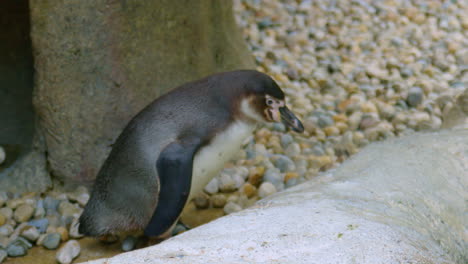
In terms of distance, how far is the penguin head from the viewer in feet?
7.21

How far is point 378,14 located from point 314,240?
371 centimetres

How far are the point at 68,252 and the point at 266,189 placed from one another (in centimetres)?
92

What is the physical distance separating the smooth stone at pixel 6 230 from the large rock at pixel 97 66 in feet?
1.11

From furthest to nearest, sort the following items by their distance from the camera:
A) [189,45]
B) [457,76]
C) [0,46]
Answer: [457,76]
[0,46]
[189,45]

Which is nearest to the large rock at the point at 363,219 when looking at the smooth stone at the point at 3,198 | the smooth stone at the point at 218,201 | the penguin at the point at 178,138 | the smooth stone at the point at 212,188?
the penguin at the point at 178,138

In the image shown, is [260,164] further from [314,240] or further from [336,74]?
[314,240]

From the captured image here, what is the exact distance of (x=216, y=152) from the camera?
2186 millimetres

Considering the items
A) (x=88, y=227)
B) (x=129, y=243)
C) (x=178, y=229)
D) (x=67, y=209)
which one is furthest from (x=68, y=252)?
(x=178, y=229)

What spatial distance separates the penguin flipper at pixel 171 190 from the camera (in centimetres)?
199

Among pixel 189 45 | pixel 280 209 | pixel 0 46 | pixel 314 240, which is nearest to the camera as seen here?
pixel 314 240

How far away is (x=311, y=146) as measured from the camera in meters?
3.16

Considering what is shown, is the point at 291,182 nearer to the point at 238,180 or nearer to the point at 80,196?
the point at 238,180

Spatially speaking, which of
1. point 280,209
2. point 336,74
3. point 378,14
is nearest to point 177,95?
point 280,209

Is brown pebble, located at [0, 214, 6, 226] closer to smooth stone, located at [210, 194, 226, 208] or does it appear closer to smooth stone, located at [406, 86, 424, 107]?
smooth stone, located at [210, 194, 226, 208]
